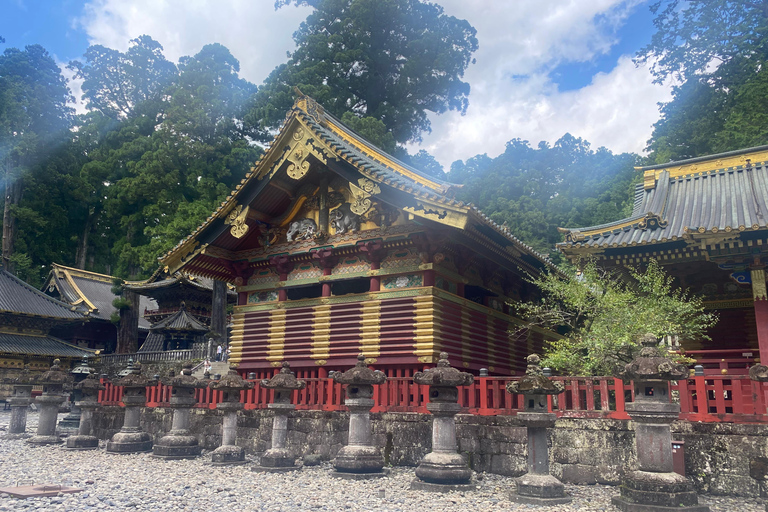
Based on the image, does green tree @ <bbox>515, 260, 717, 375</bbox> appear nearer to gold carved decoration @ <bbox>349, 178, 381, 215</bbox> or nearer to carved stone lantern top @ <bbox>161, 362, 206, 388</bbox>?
gold carved decoration @ <bbox>349, 178, 381, 215</bbox>

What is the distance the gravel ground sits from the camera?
26.0 ft

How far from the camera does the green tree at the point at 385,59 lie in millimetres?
42938

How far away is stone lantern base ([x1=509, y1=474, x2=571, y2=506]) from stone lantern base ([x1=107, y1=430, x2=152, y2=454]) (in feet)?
33.2

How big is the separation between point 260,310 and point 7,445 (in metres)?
8.02

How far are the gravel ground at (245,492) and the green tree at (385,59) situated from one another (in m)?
33.6

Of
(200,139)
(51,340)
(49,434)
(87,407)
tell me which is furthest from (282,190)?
(51,340)

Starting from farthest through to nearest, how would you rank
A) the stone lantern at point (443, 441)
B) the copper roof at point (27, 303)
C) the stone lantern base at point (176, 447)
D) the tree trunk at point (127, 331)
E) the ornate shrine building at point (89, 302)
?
1. the ornate shrine building at point (89, 302)
2. the tree trunk at point (127, 331)
3. the copper roof at point (27, 303)
4. the stone lantern base at point (176, 447)
5. the stone lantern at point (443, 441)

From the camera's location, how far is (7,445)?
53.0 ft

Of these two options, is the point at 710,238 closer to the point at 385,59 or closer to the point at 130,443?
the point at 130,443

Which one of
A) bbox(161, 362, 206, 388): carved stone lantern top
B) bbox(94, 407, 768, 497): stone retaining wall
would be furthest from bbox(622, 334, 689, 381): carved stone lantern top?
bbox(161, 362, 206, 388): carved stone lantern top

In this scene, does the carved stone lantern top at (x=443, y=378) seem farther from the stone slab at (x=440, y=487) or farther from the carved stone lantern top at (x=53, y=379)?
the carved stone lantern top at (x=53, y=379)

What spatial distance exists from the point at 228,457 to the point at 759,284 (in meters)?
12.2

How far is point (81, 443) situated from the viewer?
50.6ft

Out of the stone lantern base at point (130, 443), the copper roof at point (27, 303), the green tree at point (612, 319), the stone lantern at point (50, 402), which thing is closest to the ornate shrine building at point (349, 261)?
the green tree at point (612, 319)
